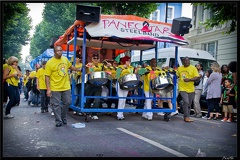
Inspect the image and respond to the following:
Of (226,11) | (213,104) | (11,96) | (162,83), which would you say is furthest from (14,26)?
(213,104)

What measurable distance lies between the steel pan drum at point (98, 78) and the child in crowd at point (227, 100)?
329cm

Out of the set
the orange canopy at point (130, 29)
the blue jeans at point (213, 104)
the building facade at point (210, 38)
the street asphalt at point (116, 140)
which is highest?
the building facade at point (210, 38)

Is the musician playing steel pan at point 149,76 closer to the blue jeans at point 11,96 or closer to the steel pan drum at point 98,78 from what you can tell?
the steel pan drum at point 98,78

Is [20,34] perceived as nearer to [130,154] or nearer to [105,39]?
[130,154]

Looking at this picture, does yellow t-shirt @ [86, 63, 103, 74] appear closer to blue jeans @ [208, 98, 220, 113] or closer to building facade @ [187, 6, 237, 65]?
blue jeans @ [208, 98, 220, 113]

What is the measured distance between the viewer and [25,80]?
12969mm

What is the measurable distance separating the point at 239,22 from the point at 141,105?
5.59 meters

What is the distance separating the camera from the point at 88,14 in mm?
6250

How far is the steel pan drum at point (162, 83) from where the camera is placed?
688cm

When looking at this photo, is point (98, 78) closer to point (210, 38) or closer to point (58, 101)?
point (58, 101)

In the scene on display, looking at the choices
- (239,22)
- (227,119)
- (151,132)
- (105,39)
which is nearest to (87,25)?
(105,39)

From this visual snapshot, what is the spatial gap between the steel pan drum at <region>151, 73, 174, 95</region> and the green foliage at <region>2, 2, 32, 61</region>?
10.5 feet

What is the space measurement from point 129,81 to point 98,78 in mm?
747

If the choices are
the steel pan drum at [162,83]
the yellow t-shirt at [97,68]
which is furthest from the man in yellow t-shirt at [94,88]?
the steel pan drum at [162,83]
